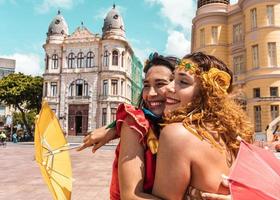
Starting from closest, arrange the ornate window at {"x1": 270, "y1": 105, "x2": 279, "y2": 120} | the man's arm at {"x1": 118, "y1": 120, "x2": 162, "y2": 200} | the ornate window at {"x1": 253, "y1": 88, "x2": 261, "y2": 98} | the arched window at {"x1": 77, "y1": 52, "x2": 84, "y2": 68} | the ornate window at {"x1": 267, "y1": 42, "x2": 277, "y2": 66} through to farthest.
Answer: the man's arm at {"x1": 118, "y1": 120, "x2": 162, "y2": 200}
the ornate window at {"x1": 270, "y1": 105, "x2": 279, "y2": 120}
the ornate window at {"x1": 267, "y1": 42, "x2": 277, "y2": 66}
the ornate window at {"x1": 253, "y1": 88, "x2": 261, "y2": 98}
the arched window at {"x1": 77, "y1": 52, "x2": 84, "y2": 68}

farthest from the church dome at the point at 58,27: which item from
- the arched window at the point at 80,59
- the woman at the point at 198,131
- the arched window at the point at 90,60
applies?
the woman at the point at 198,131

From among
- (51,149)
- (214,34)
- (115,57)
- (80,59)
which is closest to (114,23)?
(115,57)

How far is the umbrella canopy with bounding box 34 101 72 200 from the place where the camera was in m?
2.04

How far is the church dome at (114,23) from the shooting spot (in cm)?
4169

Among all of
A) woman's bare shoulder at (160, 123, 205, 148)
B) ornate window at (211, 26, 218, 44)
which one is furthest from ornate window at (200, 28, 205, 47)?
woman's bare shoulder at (160, 123, 205, 148)

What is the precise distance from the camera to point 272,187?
1.34 meters

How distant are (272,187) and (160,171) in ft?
1.59

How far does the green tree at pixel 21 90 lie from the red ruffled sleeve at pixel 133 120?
4285 centimetres

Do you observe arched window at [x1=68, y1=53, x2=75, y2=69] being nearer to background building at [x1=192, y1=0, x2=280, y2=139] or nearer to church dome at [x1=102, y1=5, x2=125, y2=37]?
church dome at [x1=102, y1=5, x2=125, y2=37]

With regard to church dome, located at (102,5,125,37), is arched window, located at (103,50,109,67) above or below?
below

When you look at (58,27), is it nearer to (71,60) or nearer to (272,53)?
(71,60)

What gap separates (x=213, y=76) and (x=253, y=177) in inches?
21.7

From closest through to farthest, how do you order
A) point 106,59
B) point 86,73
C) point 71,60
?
point 106,59
point 86,73
point 71,60

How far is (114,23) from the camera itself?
137 feet
